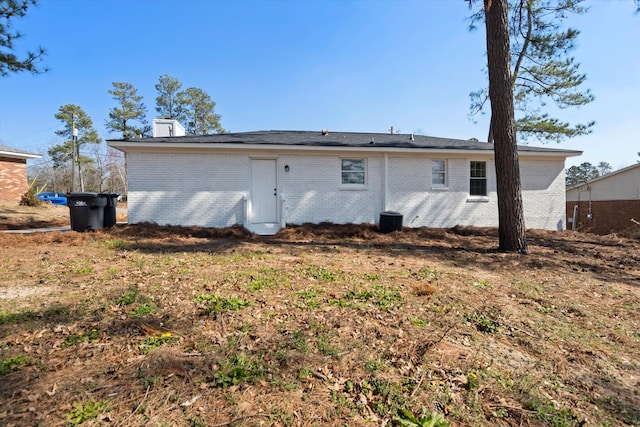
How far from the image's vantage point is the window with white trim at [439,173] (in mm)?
11500

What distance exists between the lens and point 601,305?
13.8 feet

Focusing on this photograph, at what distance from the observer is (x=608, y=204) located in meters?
17.2

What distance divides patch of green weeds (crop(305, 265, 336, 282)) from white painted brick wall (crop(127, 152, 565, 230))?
5081 mm

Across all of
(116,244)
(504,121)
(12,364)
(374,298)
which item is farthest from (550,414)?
(116,244)

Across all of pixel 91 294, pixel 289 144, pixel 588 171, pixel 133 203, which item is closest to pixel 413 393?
pixel 91 294

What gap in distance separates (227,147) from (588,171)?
7114 centimetres

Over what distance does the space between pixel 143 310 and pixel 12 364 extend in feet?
3.83

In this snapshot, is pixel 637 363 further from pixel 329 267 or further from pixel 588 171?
pixel 588 171

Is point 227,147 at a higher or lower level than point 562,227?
higher

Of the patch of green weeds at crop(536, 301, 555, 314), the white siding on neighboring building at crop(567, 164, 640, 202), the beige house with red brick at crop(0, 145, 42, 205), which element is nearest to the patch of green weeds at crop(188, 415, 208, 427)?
the patch of green weeds at crop(536, 301, 555, 314)

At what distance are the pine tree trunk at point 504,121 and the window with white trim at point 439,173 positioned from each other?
4352 millimetres

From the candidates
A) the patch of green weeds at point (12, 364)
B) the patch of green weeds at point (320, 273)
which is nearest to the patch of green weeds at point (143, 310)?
the patch of green weeds at point (12, 364)

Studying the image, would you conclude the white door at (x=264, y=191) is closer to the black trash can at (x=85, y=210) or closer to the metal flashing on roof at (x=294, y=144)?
the metal flashing on roof at (x=294, y=144)

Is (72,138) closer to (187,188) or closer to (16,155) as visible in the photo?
(16,155)
